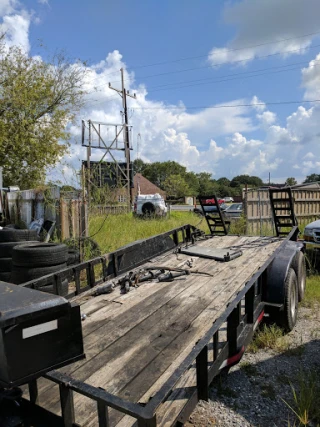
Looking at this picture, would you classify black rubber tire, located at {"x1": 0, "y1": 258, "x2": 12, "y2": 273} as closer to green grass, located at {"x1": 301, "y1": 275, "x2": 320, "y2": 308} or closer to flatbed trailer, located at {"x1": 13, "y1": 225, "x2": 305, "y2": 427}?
flatbed trailer, located at {"x1": 13, "y1": 225, "x2": 305, "y2": 427}

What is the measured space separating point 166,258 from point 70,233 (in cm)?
334

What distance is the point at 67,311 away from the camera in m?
1.55

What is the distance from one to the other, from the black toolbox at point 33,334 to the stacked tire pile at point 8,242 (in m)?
4.74

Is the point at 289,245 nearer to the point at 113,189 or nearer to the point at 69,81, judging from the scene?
the point at 113,189

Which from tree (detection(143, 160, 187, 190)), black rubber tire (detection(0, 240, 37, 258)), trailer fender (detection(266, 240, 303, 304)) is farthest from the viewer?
tree (detection(143, 160, 187, 190))

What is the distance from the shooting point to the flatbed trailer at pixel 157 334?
167cm

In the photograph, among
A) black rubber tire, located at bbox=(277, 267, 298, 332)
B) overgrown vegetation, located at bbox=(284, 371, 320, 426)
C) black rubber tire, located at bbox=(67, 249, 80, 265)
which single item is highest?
black rubber tire, located at bbox=(67, 249, 80, 265)

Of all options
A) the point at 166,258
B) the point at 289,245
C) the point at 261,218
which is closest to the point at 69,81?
the point at 261,218

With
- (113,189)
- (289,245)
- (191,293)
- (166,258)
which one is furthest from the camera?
(113,189)

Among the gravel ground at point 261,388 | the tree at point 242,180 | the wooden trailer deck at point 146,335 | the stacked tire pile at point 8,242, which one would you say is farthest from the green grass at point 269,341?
the tree at point 242,180

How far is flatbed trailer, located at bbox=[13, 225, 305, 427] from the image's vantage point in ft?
5.48

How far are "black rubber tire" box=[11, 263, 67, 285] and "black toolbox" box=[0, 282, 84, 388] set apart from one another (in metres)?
3.17

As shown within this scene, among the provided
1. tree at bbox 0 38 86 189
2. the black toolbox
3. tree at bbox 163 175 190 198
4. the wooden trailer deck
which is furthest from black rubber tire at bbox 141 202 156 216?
tree at bbox 163 175 190 198

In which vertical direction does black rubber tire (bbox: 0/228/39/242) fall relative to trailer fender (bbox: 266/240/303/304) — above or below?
above
